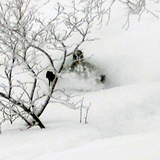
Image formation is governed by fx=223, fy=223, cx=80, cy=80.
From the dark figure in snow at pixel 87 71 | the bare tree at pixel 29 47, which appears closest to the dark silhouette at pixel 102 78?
the dark figure in snow at pixel 87 71

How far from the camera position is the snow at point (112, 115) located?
226 cm

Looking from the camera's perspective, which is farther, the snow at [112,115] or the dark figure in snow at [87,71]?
the dark figure in snow at [87,71]

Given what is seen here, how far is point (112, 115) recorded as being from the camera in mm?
3879

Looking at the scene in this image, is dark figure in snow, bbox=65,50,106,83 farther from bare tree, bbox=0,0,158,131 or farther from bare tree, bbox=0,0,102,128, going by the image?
bare tree, bbox=0,0,102,128

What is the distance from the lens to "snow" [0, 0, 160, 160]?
2.26 metres

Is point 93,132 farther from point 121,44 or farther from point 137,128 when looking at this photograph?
point 121,44

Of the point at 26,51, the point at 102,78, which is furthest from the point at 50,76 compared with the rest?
the point at 26,51

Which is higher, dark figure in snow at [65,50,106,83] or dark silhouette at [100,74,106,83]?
dark figure in snow at [65,50,106,83]

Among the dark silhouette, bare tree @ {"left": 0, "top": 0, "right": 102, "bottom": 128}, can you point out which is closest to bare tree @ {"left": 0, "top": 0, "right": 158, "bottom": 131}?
bare tree @ {"left": 0, "top": 0, "right": 102, "bottom": 128}

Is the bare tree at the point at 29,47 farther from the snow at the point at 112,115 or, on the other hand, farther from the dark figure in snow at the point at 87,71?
the dark figure in snow at the point at 87,71

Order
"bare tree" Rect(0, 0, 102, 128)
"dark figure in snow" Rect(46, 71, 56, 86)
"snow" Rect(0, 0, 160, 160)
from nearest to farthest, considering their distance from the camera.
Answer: "snow" Rect(0, 0, 160, 160)
"bare tree" Rect(0, 0, 102, 128)
"dark figure in snow" Rect(46, 71, 56, 86)

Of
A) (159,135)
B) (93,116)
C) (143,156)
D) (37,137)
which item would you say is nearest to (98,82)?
(93,116)

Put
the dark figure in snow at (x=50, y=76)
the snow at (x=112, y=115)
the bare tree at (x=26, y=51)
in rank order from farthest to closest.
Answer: the dark figure in snow at (x=50, y=76)
the bare tree at (x=26, y=51)
the snow at (x=112, y=115)

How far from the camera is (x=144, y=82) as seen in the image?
4.77 m
